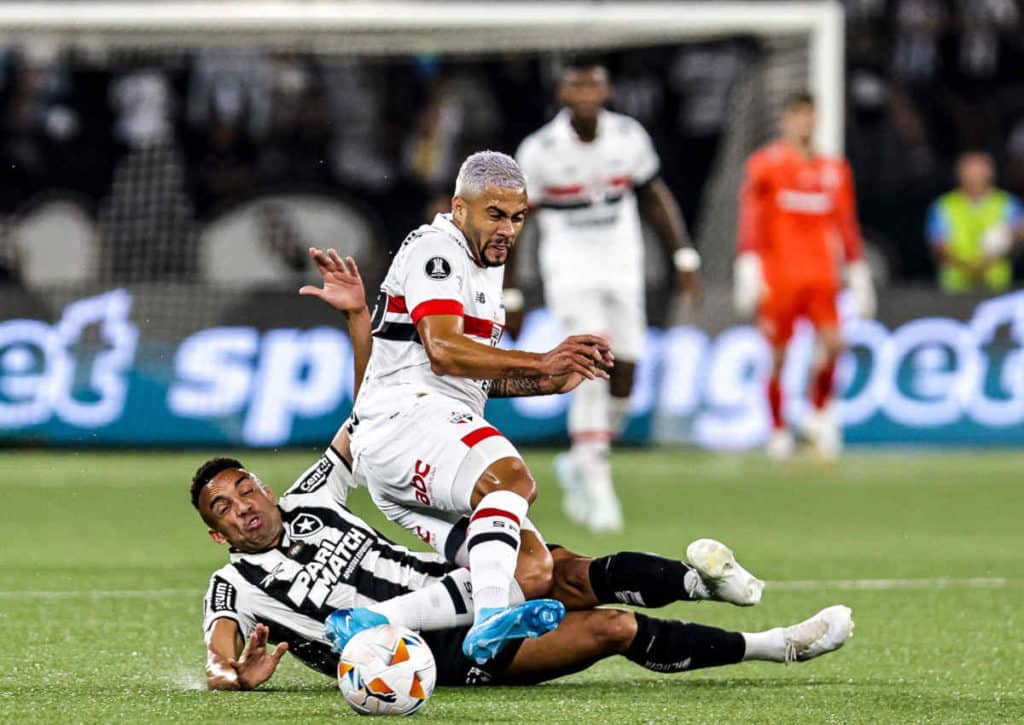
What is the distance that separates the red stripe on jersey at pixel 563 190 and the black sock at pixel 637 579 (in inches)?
195

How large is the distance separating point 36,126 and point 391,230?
10.8 ft

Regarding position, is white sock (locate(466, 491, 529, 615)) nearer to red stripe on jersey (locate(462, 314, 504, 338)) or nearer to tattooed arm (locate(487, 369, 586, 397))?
tattooed arm (locate(487, 369, 586, 397))

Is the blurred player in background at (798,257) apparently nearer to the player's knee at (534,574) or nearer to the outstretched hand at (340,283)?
the outstretched hand at (340,283)

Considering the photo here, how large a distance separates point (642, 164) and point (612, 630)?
17.1 ft

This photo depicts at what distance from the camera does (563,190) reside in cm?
1052

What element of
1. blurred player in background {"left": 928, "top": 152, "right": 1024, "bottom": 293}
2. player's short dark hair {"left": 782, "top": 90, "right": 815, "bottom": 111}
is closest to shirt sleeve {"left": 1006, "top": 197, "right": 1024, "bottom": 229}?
blurred player in background {"left": 928, "top": 152, "right": 1024, "bottom": 293}

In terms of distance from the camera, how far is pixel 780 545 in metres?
9.91

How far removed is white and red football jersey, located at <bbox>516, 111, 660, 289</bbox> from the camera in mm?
10398

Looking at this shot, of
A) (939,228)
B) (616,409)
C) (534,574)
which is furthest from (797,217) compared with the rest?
(534,574)

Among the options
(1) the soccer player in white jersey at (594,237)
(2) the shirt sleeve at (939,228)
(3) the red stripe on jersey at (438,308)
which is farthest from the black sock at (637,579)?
(2) the shirt sleeve at (939,228)

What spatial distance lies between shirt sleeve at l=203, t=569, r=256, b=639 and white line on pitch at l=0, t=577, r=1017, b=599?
7.92 feet

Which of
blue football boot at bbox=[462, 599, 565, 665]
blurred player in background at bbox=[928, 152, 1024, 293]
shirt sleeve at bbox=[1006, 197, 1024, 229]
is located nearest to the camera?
blue football boot at bbox=[462, 599, 565, 665]

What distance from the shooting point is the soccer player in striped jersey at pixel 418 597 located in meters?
5.58

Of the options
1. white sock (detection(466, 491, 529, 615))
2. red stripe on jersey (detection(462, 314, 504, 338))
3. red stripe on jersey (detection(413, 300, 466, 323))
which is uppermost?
red stripe on jersey (detection(413, 300, 466, 323))
